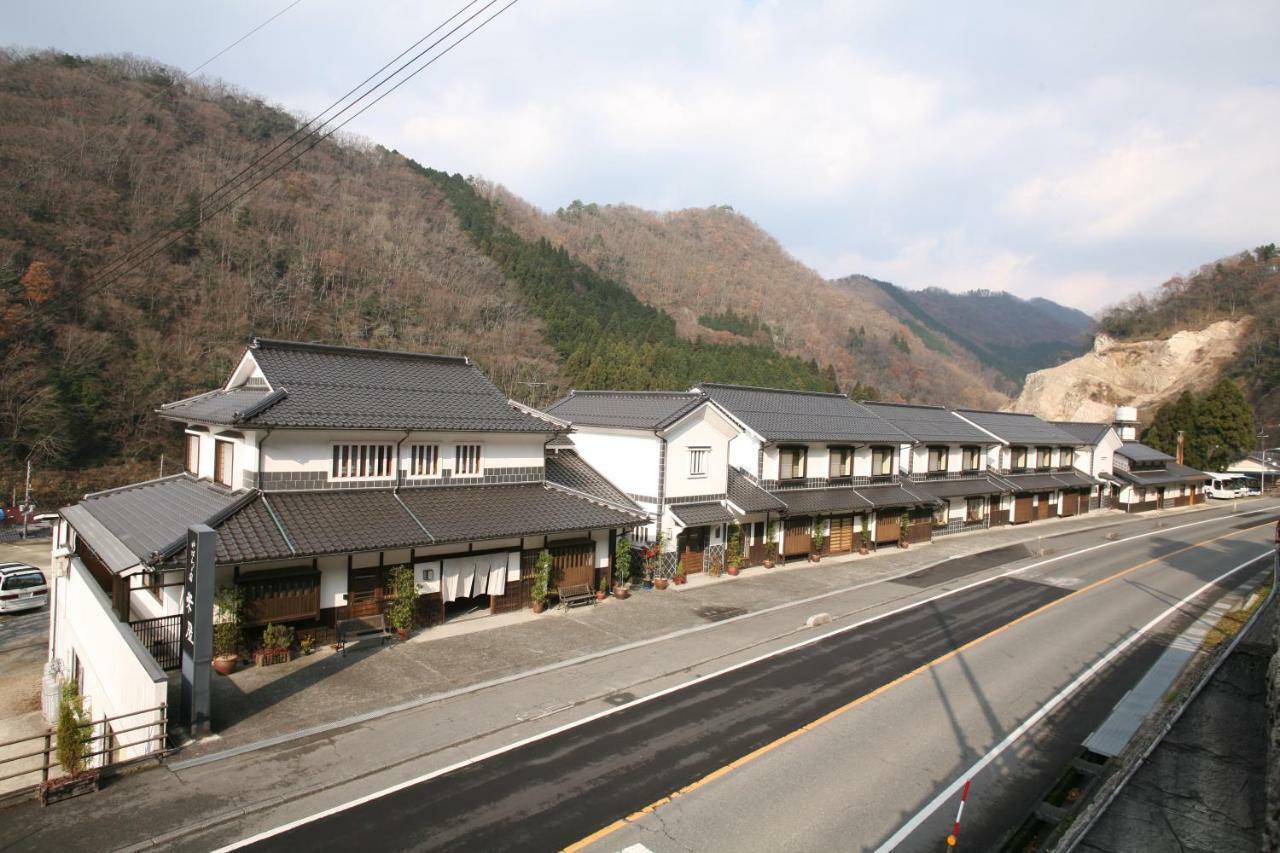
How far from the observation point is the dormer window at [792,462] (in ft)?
97.7

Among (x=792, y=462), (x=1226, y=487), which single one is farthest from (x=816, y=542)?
(x=1226, y=487)

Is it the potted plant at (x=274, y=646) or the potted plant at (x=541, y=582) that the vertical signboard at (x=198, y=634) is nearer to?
the potted plant at (x=274, y=646)

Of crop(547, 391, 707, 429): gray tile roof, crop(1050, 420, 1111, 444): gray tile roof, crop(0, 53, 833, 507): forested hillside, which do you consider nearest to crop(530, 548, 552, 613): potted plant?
crop(547, 391, 707, 429): gray tile roof

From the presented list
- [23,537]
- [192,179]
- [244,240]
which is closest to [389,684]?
[23,537]

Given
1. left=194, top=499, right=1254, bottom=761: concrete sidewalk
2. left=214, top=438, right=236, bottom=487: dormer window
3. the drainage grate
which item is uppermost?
left=214, top=438, right=236, bottom=487: dormer window

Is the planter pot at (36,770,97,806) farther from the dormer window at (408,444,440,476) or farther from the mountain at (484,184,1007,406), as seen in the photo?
the mountain at (484,184,1007,406)

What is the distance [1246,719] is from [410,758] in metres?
13.7

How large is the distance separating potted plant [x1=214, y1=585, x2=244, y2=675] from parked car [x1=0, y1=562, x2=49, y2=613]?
17001 millimetres

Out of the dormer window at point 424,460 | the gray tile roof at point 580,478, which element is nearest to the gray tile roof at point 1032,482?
the gray tile roof at point 580,478

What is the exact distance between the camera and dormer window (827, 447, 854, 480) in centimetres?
3198

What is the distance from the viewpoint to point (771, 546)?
94.6 feet

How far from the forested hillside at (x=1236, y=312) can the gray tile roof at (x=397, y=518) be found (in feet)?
306

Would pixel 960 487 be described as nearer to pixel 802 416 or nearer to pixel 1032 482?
pixel 1032 482

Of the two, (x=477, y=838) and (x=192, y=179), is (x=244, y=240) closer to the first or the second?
(x=192, y=179)
